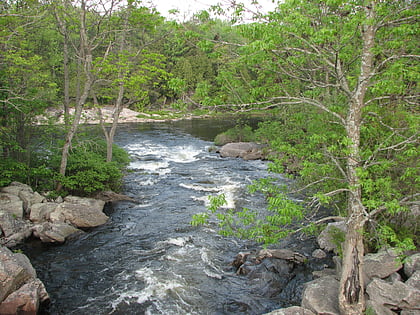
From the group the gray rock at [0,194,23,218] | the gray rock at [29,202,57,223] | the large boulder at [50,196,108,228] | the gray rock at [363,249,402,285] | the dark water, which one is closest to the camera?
the gray rock at [363,249,402,285]

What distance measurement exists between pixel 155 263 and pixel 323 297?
17.3 feet

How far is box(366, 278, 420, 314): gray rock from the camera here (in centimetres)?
743

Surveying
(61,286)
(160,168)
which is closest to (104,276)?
(61,286)

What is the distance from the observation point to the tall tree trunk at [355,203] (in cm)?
696

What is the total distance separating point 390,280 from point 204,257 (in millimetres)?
5529

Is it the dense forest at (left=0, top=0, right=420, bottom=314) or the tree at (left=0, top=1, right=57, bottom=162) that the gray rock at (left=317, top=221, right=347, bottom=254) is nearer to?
the dense forest at (left=0, top=0, right=420, bottom=314)

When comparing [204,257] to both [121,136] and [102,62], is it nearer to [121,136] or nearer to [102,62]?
[102,62]

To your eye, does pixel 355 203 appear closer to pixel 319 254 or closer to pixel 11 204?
pixel 319 254

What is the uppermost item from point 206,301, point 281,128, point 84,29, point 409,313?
point 84,29

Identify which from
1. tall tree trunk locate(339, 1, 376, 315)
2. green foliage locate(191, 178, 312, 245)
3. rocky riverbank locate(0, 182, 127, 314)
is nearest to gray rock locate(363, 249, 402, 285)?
tall tree trunk locate(339, 1, 376, 315)

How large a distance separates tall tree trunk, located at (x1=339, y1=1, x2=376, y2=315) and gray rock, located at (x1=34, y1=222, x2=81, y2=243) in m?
9.69

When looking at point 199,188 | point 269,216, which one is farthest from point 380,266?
point 199,188

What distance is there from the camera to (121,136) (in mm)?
36406

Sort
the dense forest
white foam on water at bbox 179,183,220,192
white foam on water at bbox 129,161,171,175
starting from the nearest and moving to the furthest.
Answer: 1. the dense forest
2. white foam on water at bbox 179,183,220,192
3. white foam on water at bbox 129,161,171,175
